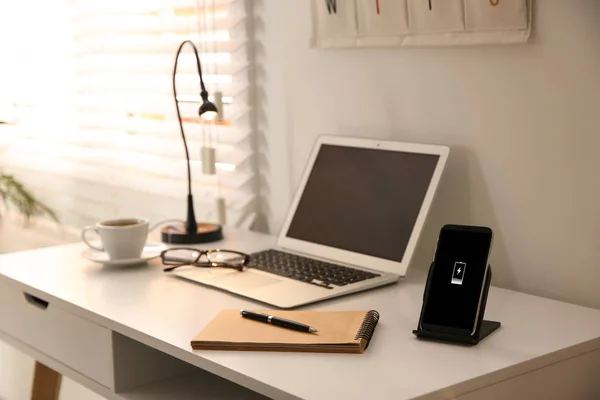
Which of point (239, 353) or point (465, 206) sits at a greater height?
point (465, 206)

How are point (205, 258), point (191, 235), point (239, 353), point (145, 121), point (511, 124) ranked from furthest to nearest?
point (145, 121), point (191, 235), point (205, 258), point (511, 124), point (239, 353)

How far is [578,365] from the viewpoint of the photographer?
1.16 m

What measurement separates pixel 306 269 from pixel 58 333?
0.43 meters

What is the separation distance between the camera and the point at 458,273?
1176mm

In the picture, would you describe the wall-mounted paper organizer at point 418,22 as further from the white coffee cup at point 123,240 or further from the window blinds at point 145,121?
the white coffee cup at point 123,240

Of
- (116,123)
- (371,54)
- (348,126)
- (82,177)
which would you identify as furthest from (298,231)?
(82,177)

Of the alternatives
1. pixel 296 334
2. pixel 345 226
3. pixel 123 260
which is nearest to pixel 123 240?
pixel 123 260

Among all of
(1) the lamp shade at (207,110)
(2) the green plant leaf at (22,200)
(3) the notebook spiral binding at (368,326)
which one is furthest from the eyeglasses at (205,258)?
(2) the green plant leaf at (22,200)

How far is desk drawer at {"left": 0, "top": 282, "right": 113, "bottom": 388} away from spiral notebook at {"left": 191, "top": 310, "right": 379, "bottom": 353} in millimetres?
217

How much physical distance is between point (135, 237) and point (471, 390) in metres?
0.78

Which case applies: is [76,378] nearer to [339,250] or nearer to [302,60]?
[339,250]

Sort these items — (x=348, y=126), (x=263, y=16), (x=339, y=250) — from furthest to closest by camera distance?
(x=263, y=16), (x=348, y=126), (x=339, y=250)

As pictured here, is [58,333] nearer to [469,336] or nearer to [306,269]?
[306,269]

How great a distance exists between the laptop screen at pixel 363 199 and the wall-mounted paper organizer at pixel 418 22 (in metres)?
0.20
